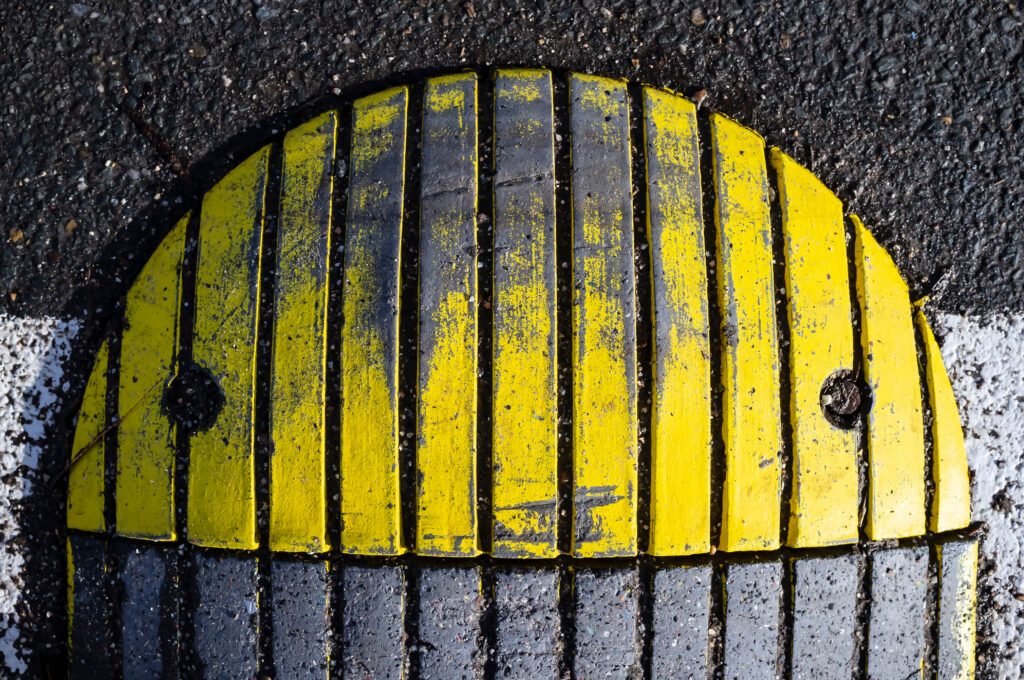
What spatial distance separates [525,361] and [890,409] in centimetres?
104

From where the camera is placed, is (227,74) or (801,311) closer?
(801,311)

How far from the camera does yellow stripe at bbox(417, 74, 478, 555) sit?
71.3 inches

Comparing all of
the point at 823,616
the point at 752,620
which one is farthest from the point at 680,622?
the point at 823,616

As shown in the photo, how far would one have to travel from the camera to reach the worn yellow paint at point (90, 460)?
1.97 m

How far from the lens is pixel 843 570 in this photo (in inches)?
73.8

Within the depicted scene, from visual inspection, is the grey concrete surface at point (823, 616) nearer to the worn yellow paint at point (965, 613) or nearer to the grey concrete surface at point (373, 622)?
the worn yellow paint at point (965, 613)

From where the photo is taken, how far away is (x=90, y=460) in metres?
2.00

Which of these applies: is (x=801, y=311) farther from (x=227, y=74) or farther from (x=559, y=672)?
(x=227, y=74)

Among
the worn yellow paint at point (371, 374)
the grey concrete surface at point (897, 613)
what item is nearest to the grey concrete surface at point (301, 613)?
the worn yellow paint at point (371, 374)

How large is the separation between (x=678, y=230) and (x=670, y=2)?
854mm

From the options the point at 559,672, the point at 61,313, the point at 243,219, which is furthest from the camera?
the point at 61,313

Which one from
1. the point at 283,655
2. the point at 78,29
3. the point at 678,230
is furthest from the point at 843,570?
the point at 78,29

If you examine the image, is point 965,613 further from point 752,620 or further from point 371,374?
point 371,374

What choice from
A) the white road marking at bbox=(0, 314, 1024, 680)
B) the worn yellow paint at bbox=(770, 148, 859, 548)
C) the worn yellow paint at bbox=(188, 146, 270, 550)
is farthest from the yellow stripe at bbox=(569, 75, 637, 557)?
the white road marking at bbox=(0, 314, 1024, 680)
